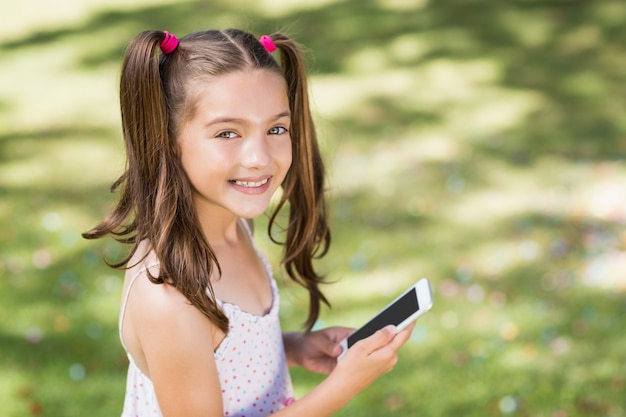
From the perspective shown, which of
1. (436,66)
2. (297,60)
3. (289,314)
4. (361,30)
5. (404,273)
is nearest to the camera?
(297,60)

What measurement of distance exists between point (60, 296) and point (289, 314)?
3.30ft

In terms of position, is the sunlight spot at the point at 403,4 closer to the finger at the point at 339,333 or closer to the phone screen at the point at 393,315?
the finger at the point at 339,333

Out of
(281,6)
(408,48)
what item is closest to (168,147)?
(408,48)

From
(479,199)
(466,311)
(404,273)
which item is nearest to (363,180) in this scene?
(479,199)

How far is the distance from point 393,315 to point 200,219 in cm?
46

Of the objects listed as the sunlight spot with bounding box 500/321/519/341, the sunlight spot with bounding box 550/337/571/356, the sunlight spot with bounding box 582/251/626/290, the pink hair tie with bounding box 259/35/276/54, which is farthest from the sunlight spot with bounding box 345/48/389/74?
the pink hair tie with bounding box 259/35/276/54

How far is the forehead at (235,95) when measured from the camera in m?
1.84

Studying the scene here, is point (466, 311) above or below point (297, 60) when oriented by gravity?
below

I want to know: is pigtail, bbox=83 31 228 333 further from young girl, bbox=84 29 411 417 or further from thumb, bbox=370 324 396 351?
thumb, bbox=370 324 396 351

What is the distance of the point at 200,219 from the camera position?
1979 mm

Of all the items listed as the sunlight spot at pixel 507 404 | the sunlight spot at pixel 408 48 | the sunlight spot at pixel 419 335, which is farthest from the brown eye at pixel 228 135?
the sunlight spot at pixel 408 48

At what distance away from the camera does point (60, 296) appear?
3955mm

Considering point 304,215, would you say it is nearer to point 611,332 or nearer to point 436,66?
point 611,332

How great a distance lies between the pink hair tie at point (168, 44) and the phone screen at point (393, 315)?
0.71 meters
